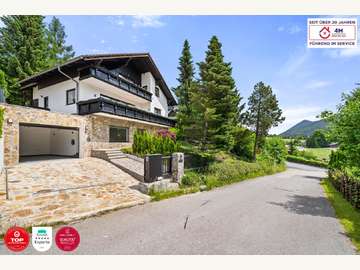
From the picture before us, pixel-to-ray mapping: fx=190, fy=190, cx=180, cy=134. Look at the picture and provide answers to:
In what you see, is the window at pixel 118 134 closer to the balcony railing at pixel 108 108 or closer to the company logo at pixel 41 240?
the balcony railing at pixel 108 108

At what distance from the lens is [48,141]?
16.3 m

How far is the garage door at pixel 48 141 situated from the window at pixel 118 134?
2.43 metres

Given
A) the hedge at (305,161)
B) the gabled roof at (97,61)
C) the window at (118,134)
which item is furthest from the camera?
the hedge at (305,161)

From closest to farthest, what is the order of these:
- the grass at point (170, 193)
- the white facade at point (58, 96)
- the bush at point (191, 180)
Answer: the grass at point (170, 193), the bush at point (191, 180), the white facade at point (58, 96)

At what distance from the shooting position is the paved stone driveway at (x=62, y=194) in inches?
177

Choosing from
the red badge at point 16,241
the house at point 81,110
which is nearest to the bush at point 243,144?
the house at point 81,110

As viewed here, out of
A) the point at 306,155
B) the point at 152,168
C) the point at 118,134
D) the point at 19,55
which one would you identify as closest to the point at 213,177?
the point at 152,168

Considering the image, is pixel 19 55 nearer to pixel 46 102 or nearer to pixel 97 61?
pixel 46 102

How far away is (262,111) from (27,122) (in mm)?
21604

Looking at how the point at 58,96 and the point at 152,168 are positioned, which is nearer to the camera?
the point at 152,168

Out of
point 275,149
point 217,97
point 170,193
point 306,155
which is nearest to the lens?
point 170,193

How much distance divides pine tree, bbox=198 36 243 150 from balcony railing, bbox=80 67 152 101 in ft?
22.3

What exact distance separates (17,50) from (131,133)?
1314 cm

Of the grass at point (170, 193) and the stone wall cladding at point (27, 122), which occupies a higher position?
the stone wall cladding at point (27, 122)
